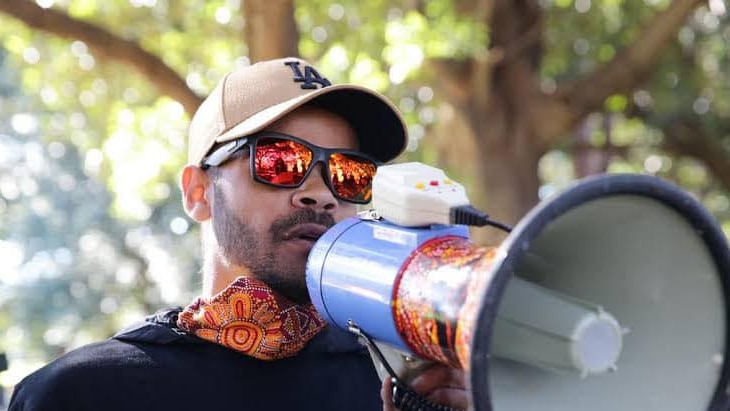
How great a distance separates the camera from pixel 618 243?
160 cm

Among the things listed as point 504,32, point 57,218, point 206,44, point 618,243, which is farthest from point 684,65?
point 57,218

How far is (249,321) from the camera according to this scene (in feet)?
7.14

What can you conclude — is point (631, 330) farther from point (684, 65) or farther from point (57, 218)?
point (57, 218)

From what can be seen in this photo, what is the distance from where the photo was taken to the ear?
2.44 m

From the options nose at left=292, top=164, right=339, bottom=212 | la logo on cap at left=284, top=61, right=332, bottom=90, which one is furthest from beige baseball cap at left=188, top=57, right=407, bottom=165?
nose at left=292, top=164, right=339, bottom=212

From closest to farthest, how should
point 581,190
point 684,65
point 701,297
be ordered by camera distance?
point 581,190 → point 701,297 → point 684,65

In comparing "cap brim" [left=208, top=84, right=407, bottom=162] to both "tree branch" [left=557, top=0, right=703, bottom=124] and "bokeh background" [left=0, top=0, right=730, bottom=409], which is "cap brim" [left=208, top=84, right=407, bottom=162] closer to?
"bokeh background" [left=0, top=0, right=730, bottom=409]

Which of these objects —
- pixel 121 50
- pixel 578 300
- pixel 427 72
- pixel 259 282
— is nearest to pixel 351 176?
pixel 259 282

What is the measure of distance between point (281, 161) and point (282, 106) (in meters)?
0.12

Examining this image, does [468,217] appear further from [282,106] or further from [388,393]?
[282,106]

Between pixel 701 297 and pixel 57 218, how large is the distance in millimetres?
18302

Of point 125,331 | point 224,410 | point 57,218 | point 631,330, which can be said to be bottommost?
point 57,218

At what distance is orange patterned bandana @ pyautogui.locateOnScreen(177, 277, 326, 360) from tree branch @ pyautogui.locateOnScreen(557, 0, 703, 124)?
4.57m

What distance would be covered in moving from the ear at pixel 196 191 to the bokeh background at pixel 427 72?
110 cm
